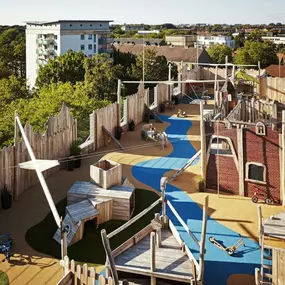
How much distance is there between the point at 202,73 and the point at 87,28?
45079 millimetres

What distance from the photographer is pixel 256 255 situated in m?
14.5

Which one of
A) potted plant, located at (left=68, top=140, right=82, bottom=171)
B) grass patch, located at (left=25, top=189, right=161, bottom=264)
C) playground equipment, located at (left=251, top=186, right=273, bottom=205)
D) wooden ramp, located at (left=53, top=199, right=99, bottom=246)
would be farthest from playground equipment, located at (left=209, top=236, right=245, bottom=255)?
potted plant, located at (left=68, top=140, right=82, bottom=171)

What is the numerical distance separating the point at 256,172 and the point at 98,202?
6801mm

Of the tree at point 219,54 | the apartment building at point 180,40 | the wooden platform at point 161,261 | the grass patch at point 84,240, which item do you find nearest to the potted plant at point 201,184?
the grass patch at point 84,240

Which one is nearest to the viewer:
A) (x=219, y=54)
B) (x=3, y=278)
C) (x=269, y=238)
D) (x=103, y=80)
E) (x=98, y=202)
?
(x=3, y=278)

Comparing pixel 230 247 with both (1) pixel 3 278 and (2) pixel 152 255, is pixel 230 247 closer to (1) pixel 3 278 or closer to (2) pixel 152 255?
(2) pixel 152 255

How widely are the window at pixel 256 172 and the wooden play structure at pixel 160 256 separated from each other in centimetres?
600

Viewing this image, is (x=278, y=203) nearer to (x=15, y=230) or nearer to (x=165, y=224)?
(x=165, y=224)

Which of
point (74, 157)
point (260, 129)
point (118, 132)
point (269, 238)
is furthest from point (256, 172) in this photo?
point (118, 132)

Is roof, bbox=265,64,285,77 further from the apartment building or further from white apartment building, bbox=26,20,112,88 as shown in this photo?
the apartment building

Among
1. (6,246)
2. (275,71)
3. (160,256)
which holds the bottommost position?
(6,246)

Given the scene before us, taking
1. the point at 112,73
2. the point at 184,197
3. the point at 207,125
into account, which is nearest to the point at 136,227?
the point at 184,197

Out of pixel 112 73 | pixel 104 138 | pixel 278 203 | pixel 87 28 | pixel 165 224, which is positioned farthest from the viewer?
pixel 87 28

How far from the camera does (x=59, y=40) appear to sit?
85.7 meters
